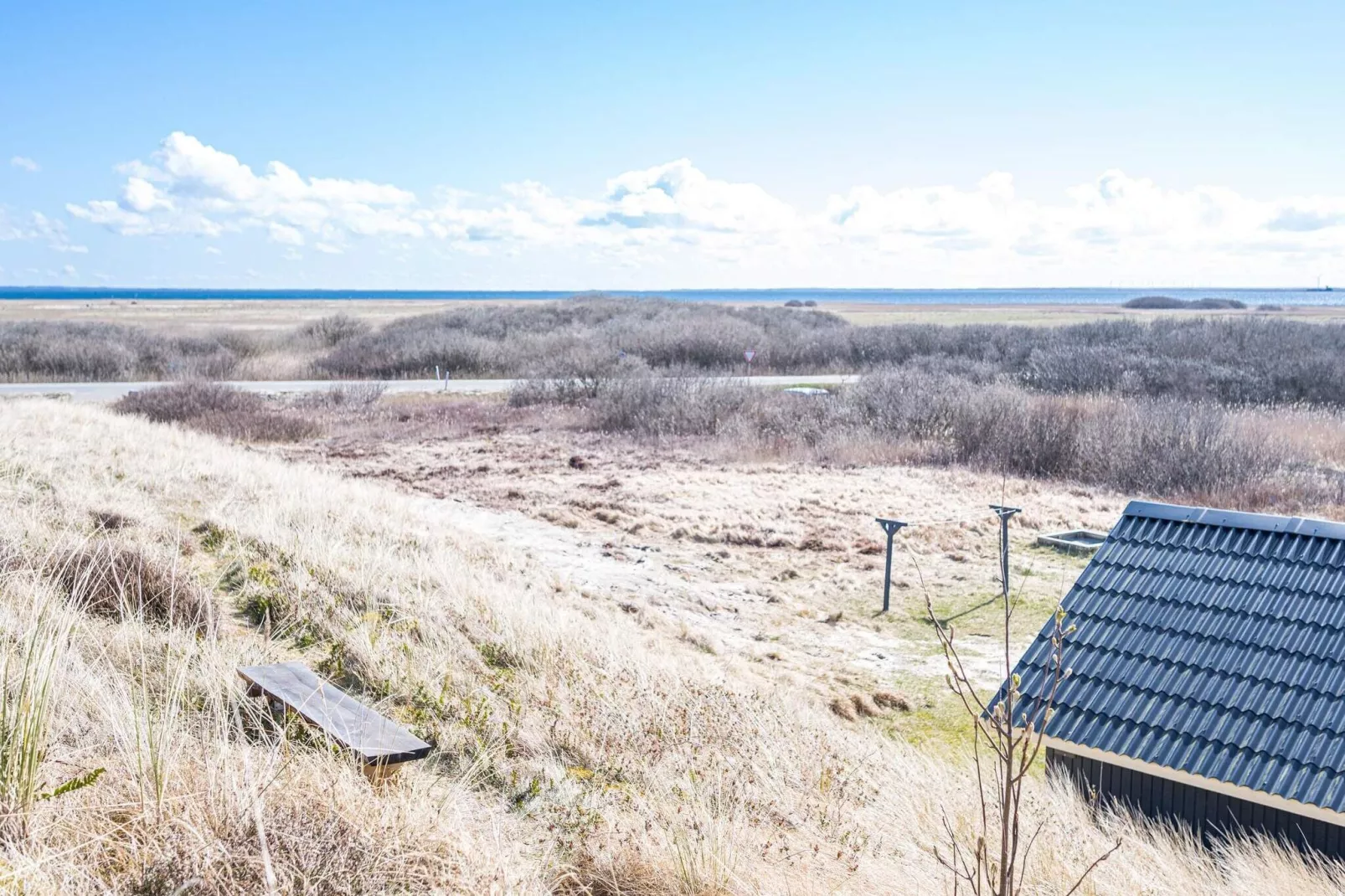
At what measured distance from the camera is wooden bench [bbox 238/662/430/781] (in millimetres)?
4098

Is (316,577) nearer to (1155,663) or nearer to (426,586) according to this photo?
(426,586)

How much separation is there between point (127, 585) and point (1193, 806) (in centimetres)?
644

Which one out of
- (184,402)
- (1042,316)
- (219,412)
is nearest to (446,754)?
(219,412)

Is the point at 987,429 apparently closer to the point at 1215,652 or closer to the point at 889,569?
the point at 889,569

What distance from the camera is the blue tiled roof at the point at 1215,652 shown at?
4.73m

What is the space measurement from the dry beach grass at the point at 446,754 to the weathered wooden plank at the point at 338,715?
12 centimetres

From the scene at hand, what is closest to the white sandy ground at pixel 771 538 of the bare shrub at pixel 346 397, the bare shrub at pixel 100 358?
the bare shrub at pixel 346 397

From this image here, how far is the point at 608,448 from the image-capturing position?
21.4 meters

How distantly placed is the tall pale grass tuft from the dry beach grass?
0.03 m

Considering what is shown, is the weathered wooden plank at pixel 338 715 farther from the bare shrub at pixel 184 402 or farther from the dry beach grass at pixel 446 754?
the bare shrub at pixel 184 402

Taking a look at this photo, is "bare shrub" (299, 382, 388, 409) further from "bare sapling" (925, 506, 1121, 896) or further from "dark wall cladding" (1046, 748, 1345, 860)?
"dark wall cladding" (1046, 748, 1345, 860)

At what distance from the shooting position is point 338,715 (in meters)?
4.60

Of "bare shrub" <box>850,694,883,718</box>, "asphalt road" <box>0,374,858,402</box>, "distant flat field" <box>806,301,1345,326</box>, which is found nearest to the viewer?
"bare shrub" <box>850,694,883,718</box>

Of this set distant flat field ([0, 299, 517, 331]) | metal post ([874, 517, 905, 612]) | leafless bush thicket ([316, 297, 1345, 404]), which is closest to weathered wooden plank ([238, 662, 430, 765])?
metal post ([874, 517, 905, 612])
